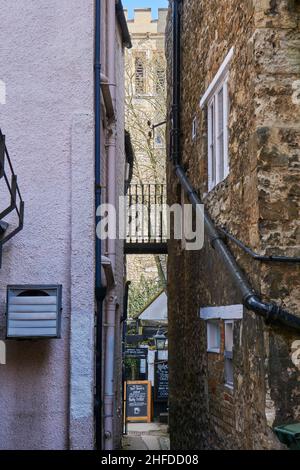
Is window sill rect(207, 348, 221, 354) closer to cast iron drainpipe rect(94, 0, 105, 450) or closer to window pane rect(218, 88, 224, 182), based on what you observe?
cast iron drainpipe rect(94, 0, 105, 450)

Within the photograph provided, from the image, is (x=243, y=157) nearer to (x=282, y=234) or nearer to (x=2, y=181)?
(x=282, y=234)

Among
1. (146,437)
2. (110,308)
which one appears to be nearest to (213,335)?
(110,308)

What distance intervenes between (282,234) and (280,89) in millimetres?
1344

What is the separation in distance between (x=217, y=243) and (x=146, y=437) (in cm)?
771

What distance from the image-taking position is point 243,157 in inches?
253

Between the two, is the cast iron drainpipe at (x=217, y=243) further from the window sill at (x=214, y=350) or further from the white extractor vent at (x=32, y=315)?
the white extractor vent at (x=32, y=315)

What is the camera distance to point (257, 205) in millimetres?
5844

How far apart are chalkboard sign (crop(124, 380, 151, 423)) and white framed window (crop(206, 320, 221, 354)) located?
7.43 m

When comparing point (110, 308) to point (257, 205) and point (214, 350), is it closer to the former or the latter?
point (214, 350)

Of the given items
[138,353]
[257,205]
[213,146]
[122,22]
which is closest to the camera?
[257,205]

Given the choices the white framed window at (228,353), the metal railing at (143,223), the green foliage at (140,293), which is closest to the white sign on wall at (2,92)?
the white framed window at (228,353)

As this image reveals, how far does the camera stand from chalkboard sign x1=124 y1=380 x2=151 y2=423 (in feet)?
50.6

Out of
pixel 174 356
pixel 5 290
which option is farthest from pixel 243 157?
pixel 174 356

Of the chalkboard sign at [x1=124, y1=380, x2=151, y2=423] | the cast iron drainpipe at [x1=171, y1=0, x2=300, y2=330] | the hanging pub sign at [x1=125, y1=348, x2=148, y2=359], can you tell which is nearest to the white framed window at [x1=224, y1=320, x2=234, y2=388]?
the cast iron drainpipe at [x1=171, y1=0, x2=300, y2=330]
